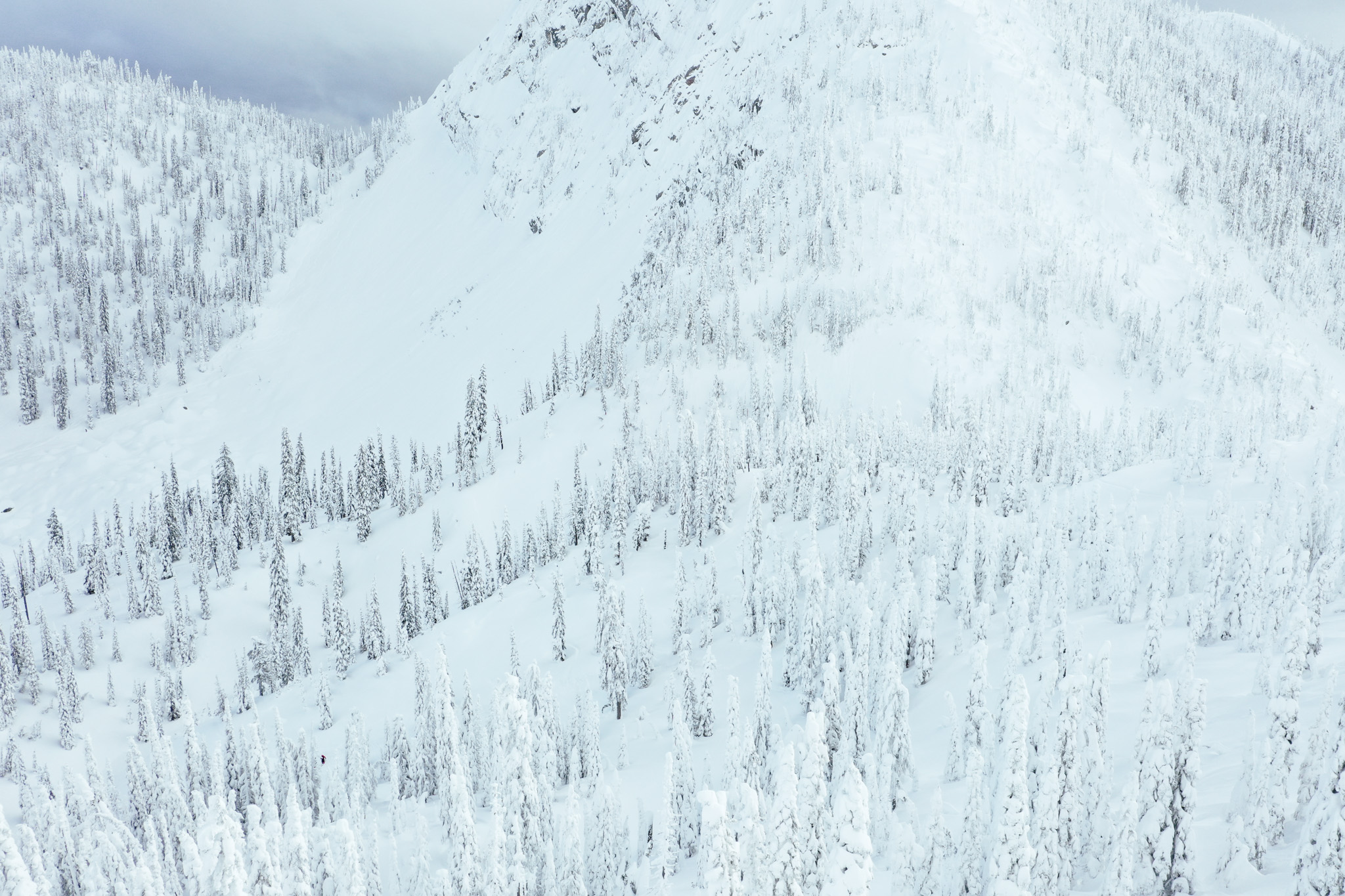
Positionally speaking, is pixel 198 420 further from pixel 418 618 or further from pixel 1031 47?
pixel 1031 47

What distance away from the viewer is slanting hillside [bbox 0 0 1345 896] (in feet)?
80.9

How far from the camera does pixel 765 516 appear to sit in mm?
77375

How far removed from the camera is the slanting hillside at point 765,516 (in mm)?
24672

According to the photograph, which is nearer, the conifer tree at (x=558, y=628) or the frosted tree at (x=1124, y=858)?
the frosted tree at (x=1124, y=858)

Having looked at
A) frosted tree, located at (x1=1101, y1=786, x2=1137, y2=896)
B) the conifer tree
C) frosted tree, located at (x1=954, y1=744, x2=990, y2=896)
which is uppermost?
frosted tree, located at (x1=1101, y1=786, x2=1137, y2=896)

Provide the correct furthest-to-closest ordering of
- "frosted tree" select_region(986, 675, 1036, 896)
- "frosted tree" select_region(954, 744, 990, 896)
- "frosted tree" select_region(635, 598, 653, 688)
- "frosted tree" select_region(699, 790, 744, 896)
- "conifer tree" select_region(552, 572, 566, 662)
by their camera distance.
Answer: "conifer tree" select_region(552, 572, 566, 662), "frosted tree" select_region(635, 598, 653, 688), "frosted tree" select_region(954, 744, 990, 896), "frosted tree" select_region(699, 790, 744, 896), "frosted tree" select_region(986, 675, 1036, 896)

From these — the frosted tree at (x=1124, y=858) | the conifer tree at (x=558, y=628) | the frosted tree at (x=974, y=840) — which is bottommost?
the conifer tree at (x=558, y=628)

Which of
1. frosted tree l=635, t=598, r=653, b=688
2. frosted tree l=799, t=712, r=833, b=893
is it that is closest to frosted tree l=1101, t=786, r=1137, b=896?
frosted tree l=799, t=712, r=833, b=893

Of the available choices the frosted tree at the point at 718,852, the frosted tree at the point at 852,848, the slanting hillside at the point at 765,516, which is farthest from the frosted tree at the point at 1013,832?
the frosted tree at the point at 718,852

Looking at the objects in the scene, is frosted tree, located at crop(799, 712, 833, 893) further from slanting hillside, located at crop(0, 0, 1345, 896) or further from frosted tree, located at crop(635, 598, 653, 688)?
frosted tree, located at crop(635, 598, 653, 688)

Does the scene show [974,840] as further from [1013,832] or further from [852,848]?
[852,848]

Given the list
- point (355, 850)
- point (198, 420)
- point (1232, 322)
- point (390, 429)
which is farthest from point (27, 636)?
point (1232, 322)

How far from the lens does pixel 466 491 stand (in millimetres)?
106250

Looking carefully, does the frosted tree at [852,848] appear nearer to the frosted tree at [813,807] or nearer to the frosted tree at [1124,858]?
the frosted tree at [813,807]
